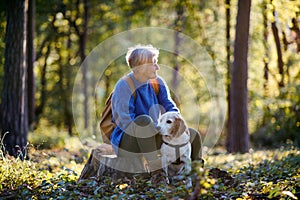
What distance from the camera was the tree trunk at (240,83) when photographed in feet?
36.0

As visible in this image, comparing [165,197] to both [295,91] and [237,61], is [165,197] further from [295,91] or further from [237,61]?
[295,91]

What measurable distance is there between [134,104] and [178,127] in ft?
2.85

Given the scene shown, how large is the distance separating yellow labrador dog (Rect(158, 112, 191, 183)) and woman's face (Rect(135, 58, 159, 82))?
2.36 ft

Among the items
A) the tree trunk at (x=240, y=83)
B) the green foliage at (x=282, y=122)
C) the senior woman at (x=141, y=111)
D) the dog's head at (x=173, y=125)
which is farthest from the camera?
the green foliage at (x=282, y=122)

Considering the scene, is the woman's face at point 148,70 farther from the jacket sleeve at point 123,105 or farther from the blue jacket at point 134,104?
the jacket sleeve at point 123,105

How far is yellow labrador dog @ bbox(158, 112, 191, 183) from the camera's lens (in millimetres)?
5344

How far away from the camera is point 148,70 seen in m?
5.95

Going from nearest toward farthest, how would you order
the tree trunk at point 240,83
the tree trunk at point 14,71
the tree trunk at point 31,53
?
1. the tree trunk at point 14,71
2. the tree trunk at point 240,83
3. the tree trunk at point 31,53

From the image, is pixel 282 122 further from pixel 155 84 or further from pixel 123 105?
pixel 123 105

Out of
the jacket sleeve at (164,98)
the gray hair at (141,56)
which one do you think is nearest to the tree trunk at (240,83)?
the jacket sleeve at (164,98)

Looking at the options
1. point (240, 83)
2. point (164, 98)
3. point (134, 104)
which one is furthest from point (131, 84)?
point (240, 83)

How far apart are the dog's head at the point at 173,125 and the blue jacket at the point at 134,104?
352 millimetres

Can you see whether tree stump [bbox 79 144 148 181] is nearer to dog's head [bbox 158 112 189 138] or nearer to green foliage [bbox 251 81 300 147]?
dog's head [bbox 158 112 189 138]

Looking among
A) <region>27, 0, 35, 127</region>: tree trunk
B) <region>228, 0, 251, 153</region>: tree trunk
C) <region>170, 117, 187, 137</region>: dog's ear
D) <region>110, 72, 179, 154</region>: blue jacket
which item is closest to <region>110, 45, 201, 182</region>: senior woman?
<region>110, 72, 179, 154</region>: blue jacket
